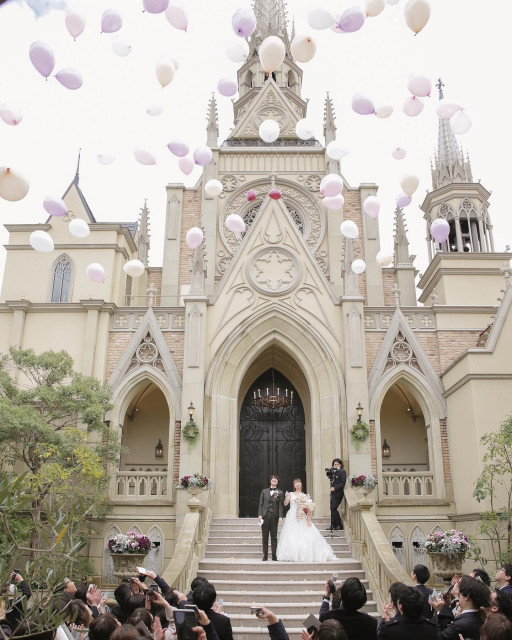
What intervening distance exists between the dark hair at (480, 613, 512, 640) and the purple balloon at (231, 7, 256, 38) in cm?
1042

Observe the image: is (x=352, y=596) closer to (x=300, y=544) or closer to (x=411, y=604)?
(x=411, y=604)

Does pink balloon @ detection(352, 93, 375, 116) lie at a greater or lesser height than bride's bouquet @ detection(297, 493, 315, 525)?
greater

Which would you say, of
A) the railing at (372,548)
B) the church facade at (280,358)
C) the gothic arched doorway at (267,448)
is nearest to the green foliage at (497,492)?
the church facade at (280,358)

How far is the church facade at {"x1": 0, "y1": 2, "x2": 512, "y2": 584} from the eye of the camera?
55.4 ft

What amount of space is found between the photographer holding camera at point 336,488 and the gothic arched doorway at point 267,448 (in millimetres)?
4728

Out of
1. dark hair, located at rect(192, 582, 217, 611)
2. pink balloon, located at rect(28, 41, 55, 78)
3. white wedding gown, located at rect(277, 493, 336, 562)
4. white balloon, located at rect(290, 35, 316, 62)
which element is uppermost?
white balloon, located at rect(290, 35, 316, 62)

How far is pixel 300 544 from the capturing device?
13281 millimetres

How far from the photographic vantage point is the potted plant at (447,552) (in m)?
11.8

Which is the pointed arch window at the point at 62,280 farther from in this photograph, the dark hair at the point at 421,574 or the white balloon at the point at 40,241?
the dark hair at the point at 421,574

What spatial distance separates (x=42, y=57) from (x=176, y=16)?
2401 mm

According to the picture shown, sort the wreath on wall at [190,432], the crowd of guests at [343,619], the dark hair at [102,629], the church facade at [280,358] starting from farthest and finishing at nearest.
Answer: the wreath on wall at [190,432], the church facade at [280,358], the dark hair at [102,629], the crowd of guests at [343,619]

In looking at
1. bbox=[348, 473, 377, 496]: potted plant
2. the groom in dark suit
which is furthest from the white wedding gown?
bbox=[348, 473, 377, 496]: potted plant

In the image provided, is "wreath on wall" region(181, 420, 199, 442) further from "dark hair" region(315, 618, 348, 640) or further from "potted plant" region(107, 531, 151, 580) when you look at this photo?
Answer: "dark hair" region(315, 618, 348, 640)

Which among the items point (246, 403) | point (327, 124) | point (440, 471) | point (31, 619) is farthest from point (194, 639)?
point (327, 124)
